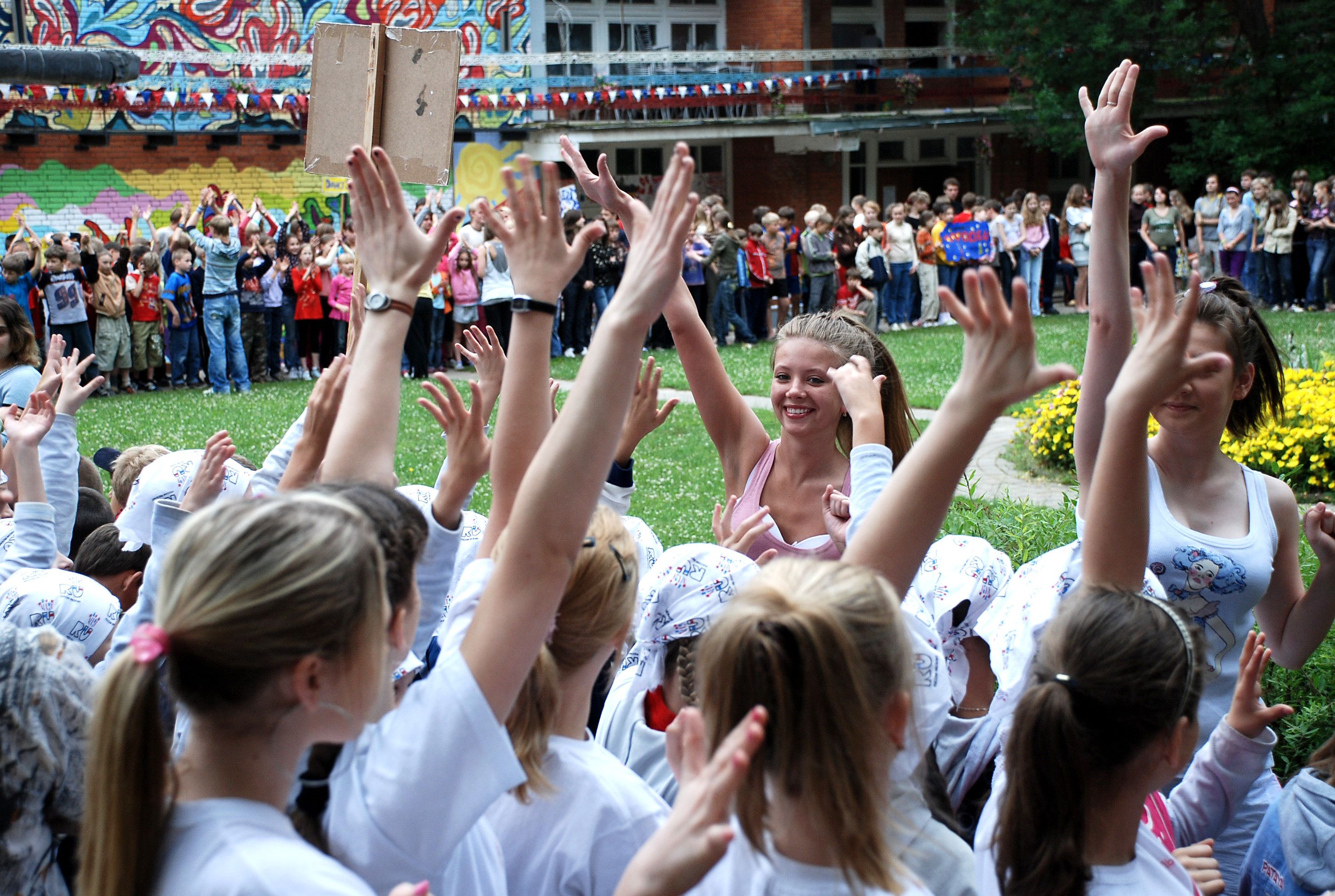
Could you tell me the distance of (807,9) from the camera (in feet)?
92.1

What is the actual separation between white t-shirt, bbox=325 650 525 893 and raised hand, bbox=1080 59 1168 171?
1981 millimetres

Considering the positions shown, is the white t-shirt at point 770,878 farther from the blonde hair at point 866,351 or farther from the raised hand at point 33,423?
the raised hand at point 33,423

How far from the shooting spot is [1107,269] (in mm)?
2795

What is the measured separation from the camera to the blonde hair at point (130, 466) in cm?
449

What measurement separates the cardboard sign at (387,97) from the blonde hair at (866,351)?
1444 mm

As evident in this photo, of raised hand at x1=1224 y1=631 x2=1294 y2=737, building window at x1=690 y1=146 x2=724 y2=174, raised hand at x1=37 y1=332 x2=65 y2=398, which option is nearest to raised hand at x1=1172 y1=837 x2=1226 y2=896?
raised hand at x1=1224 y1=631 x2=1294 y2=737

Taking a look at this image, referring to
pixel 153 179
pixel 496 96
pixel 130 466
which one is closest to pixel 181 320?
pixel 153 179

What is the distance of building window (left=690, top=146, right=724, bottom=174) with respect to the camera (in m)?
27.8

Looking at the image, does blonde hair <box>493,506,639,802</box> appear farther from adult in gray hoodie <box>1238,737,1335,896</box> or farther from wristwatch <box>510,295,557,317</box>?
adult in gray hoodie <box>1238,737,1335,896</box>

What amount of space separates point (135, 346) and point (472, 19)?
11.9 metres

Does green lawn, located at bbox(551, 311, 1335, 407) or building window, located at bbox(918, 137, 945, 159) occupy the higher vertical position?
building window, located at bbox(918, 137, 945, 159)

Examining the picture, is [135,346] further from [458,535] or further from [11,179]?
[458,535]

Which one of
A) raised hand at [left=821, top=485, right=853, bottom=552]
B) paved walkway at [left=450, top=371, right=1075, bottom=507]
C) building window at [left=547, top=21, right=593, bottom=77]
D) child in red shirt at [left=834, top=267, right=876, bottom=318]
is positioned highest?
building window at [left=547, top=21, right=593, bottom=77]

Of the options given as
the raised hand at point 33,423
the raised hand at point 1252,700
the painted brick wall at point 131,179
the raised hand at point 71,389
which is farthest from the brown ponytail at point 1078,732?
the painted brick wall at point 131,179
